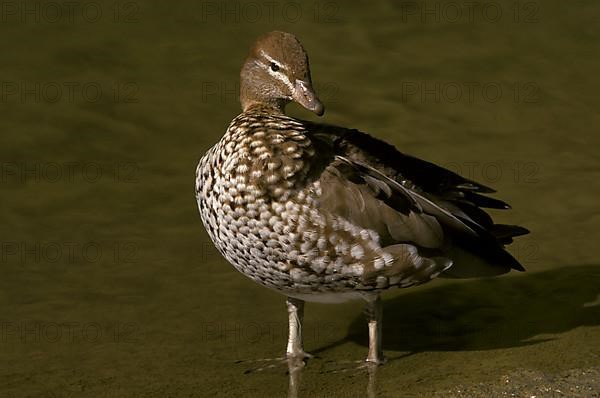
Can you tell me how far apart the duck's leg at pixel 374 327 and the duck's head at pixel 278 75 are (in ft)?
3.45

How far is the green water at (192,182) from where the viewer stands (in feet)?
21.8

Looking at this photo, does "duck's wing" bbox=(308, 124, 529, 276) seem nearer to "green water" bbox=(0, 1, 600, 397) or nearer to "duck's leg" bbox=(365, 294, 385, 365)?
"duck's leg" bbox=(365, 294, 385, 365)

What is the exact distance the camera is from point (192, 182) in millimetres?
9336

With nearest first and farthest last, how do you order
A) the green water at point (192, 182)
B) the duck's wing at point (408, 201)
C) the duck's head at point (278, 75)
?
the duck's wing at point (408, 201) → the duck's head at point (278, 75) → the green water at point (192, 182)

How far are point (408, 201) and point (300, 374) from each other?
107 cm

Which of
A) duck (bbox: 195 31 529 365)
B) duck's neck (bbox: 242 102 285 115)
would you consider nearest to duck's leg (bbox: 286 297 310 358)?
duck (bbox: 195 31 529 365)

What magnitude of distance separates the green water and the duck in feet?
1.75

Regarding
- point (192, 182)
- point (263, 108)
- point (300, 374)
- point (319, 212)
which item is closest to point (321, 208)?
point (319, 212)

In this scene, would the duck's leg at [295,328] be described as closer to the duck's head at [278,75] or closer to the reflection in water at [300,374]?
the reflection in water at [300,374]

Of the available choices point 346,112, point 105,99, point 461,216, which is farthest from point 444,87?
point 461,216

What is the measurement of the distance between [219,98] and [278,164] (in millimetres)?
4665

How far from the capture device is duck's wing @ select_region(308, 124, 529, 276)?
6.23 meters

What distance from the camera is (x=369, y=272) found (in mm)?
6219

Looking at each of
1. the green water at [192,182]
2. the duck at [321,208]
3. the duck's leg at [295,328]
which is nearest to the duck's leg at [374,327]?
the duck at [321,208]
